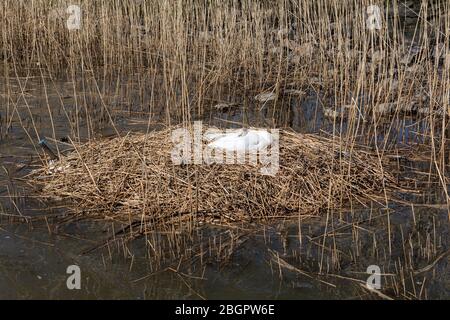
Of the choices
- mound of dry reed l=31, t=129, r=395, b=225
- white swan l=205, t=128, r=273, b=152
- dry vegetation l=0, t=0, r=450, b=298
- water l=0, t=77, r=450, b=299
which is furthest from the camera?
white swan l=205, t=128, r=273, b=152

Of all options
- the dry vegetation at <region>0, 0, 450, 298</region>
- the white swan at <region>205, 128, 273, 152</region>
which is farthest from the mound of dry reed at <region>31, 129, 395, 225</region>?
the white swan at <region>205, 128, 273, 152</region>

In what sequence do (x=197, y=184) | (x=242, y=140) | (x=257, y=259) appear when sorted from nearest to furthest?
(x=257, y=259), (x=197, y=184), (x=242, y=140)

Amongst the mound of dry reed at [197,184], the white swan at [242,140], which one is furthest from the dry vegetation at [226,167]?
Answer: the white swan at [242,140]

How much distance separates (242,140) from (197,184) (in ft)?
1.91

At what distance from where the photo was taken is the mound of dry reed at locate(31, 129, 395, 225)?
9.64 feet

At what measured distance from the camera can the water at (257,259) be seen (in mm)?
2293

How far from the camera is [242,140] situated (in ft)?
11.0

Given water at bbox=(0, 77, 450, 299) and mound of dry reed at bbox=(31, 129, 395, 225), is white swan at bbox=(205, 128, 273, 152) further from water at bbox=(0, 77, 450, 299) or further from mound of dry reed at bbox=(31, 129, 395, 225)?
water at bbox=(0, 77, 450, 299)

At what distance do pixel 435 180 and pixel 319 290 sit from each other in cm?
151

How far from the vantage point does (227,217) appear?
9.50 feet

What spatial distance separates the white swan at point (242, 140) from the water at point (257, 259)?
0.60 metres

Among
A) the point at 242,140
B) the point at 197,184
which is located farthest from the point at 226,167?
the point at 197,184

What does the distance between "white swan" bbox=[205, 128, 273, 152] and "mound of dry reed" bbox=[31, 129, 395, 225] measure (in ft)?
0.37

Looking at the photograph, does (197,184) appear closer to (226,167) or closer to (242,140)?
(226,167)
